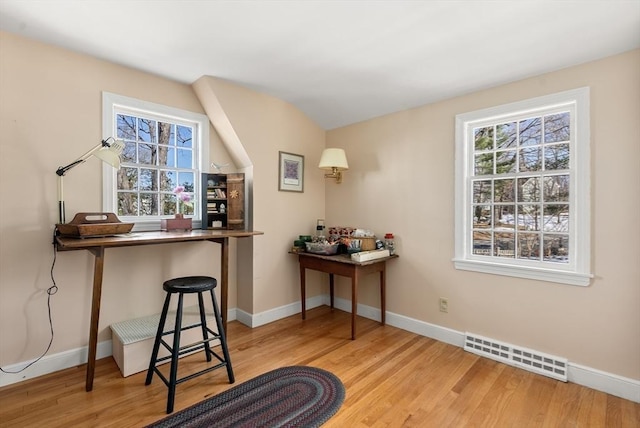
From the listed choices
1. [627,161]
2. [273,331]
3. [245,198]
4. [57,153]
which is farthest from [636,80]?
[57,153]

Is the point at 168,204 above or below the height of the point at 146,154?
below

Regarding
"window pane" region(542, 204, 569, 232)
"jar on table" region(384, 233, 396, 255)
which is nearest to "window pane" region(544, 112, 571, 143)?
"window pane" region(542, 204, 569, 232)

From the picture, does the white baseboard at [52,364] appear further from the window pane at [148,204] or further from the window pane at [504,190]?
the window pane at [504,190]

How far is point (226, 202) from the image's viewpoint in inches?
114

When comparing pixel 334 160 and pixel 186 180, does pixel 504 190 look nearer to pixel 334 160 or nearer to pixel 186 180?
pixel 334 160

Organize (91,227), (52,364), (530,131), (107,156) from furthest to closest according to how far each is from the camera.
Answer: (530,131), (52,364), (107,156), (91,227)

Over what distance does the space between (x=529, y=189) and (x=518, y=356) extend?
1308mm

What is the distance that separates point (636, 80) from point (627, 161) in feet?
1.70

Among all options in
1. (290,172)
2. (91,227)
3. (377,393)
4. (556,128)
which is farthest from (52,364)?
(556,128)

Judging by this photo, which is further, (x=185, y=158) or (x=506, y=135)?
(x=185, y=158)

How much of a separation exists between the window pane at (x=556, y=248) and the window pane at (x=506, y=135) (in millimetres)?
802

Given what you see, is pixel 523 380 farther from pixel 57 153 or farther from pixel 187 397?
pixel 57 153

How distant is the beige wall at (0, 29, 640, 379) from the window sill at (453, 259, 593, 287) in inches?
2.2

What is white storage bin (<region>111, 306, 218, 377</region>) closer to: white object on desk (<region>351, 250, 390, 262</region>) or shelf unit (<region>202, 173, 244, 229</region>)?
shelf unit (<region>202, 173, 244, 229</region>)
